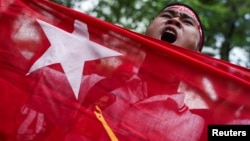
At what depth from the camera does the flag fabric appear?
268 centimetres

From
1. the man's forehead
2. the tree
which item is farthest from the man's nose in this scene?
the tree

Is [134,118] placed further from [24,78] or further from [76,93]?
[24,78]

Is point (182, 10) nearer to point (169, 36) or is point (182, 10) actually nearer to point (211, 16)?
point (169, 36)

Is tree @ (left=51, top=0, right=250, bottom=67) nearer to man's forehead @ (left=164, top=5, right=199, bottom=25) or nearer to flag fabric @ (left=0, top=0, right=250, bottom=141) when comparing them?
man's forehead @ (left=164, top=5, right=199, bottom=25)

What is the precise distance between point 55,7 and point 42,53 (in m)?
0.28

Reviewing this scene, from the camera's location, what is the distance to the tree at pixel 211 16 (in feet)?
23.5

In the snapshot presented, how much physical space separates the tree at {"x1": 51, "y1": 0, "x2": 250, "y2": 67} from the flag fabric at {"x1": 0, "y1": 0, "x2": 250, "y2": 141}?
3.94 meters

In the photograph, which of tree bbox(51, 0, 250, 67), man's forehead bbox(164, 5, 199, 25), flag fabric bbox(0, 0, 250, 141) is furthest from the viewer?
tree bbox(51, 0, 250, 67)

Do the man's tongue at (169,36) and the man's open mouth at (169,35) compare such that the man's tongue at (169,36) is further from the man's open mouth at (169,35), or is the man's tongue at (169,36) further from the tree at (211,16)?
the tree at (211,16)

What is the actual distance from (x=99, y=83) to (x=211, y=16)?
7.32 metres

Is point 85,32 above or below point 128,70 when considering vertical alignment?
above

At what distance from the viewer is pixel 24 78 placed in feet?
9.09

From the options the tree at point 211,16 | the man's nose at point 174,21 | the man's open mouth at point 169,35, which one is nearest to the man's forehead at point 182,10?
the man's nose at point 174,21

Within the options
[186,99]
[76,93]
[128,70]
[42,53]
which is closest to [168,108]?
[186,99]
